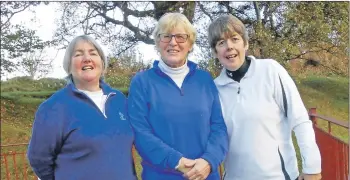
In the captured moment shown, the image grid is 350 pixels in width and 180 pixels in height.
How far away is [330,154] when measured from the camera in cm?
371

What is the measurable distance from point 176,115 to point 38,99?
12.8 meters

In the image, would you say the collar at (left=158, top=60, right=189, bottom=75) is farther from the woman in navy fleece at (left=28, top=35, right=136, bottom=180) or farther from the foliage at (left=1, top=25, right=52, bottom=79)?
the foliage at (left=1, top=25, right=52, bottom=79)

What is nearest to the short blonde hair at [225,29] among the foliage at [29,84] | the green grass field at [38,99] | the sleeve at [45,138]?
the sleeve at [45,138]

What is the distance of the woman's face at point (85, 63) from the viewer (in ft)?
6.87

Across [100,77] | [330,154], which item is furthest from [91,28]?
[100,77]

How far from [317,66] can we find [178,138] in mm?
9038

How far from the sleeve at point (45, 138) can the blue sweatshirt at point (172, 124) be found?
1.19 feet

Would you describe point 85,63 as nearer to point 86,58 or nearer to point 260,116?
point 86,58

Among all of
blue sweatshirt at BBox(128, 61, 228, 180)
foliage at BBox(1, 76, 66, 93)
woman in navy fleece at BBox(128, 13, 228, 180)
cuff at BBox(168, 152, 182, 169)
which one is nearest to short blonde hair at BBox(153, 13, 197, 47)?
woman in navy fleece at BBox(128, 13, 228, 180)

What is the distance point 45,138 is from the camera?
1993 mm

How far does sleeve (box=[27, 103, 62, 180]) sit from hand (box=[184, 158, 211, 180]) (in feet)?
2.07

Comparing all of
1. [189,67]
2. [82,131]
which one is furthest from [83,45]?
[189,67]

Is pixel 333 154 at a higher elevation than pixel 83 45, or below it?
below

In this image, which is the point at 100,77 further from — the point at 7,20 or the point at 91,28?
the point at 7,20
